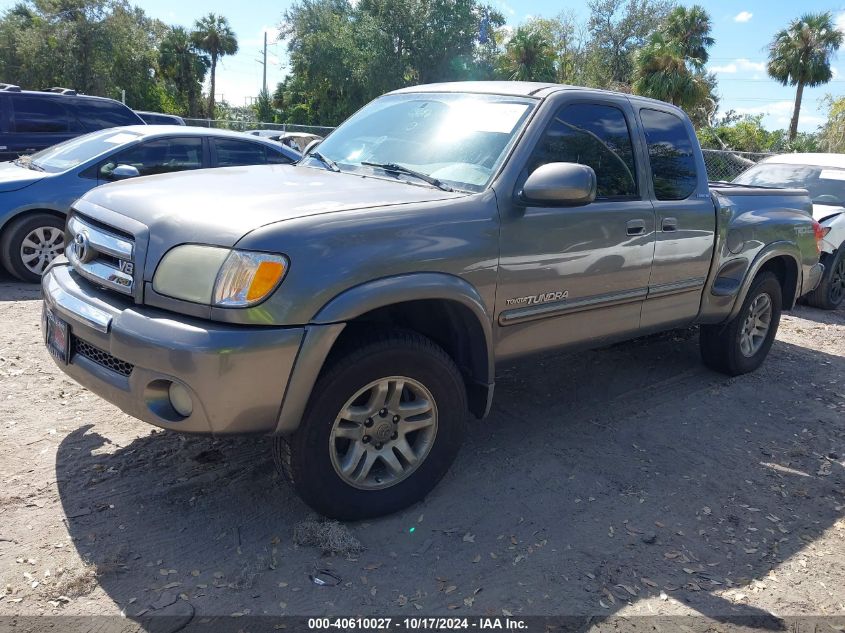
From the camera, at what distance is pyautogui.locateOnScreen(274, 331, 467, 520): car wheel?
2.93 metres

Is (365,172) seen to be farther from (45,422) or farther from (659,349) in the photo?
(659,349)

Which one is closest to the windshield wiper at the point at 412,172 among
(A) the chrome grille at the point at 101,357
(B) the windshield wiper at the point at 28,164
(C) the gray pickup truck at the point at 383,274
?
(C) the gray pickup truck at the point at 383,274

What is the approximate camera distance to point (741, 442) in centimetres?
452

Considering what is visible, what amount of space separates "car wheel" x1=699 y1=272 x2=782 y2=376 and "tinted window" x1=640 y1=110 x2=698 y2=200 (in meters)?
1.32

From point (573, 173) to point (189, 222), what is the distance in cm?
175

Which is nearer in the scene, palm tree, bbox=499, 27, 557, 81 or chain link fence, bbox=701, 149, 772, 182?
chain link fence, bbox=701, 149, 772, 182


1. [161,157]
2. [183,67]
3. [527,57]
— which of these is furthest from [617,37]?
[161,157]

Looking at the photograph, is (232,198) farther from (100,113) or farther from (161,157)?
(100,113)

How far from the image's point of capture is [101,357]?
9.70ft

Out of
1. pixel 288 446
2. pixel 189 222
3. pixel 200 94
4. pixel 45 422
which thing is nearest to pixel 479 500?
pixel 288 446

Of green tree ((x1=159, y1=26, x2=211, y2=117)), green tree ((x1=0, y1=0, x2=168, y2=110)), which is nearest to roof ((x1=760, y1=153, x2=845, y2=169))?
green tree ((x1=0, y1=0, x2=168, y2=110))

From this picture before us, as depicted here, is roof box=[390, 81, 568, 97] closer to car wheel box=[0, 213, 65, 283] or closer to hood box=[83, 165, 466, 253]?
hood box=[83, 165, 466, 253]

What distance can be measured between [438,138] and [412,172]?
295mm

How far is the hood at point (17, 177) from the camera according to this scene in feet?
22.0
